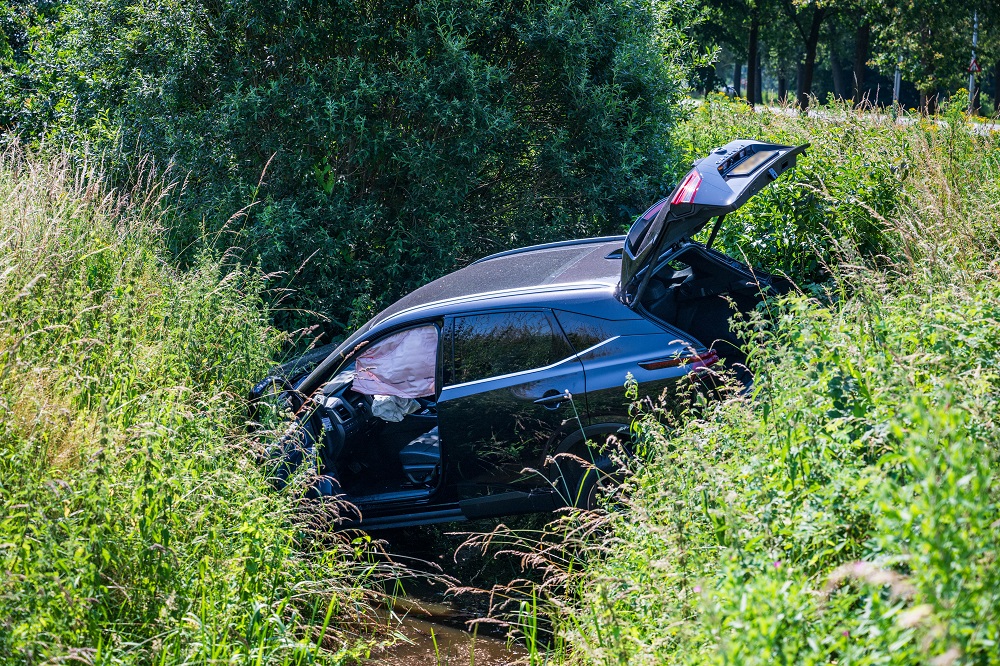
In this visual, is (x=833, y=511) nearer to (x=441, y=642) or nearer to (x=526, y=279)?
(x=441, y=642)

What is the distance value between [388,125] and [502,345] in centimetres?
434

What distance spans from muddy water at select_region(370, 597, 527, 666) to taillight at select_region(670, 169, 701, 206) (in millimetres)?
2618

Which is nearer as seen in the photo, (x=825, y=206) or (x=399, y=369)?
(x=399, y=369)

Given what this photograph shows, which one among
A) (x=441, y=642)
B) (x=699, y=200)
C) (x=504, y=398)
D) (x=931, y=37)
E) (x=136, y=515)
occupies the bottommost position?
(x=441, y=642)

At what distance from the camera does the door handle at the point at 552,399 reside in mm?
5012

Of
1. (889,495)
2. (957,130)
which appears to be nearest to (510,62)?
(957,130)

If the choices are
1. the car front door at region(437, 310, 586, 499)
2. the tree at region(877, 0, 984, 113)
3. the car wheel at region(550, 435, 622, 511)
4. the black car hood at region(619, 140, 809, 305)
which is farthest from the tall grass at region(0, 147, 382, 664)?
the tree at region(877, 0, 984, 113)

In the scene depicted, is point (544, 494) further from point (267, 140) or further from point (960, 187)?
point (267, 140)

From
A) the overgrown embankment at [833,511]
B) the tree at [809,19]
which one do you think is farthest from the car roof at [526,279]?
the tree at [809,19]

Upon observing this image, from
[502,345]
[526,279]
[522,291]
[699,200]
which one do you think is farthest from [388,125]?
[699,200]

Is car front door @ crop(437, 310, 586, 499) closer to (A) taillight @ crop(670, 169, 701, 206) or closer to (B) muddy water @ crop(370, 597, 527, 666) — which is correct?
(B) muddy water @ crop(370, 597, 527, 666)

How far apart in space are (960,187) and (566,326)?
161 inches

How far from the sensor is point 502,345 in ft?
17.1

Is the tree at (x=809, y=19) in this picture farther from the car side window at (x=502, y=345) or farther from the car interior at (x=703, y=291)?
the car side window at (x=502, y=345)
